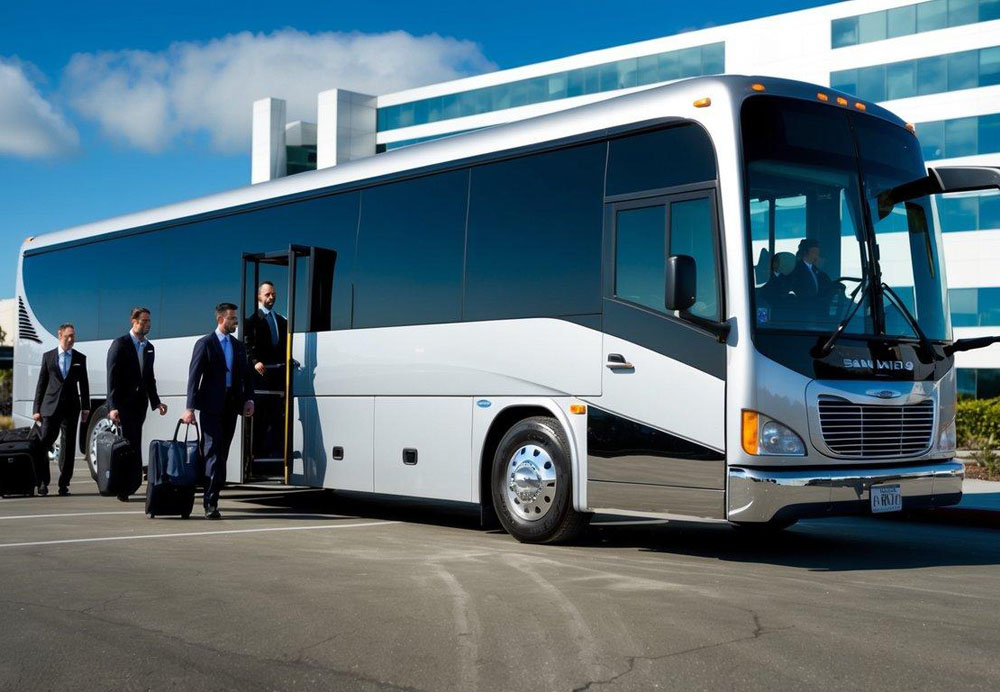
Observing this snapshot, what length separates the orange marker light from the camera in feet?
26.5

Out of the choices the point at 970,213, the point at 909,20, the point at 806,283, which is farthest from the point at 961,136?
the point at 806,283

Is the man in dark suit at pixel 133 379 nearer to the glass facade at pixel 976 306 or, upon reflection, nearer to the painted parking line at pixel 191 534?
the painted parking line at pixel 191 534

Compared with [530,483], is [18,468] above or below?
below

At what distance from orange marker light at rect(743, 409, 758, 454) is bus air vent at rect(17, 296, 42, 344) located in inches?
498

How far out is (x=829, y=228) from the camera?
8.67 meters

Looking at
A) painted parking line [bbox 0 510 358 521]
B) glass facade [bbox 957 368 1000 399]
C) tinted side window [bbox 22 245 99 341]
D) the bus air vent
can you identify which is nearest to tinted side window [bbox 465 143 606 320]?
painted parking line [bbox 0 510 358 521]

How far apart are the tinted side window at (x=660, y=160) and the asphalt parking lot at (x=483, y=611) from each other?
2.91m

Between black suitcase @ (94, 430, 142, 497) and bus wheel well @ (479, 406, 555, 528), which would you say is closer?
bus wheel well @ (479, 406, 555, 528)

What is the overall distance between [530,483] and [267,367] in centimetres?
424

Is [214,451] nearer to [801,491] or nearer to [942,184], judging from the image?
[801,491]

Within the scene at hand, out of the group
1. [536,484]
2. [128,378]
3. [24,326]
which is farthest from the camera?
[24,326]

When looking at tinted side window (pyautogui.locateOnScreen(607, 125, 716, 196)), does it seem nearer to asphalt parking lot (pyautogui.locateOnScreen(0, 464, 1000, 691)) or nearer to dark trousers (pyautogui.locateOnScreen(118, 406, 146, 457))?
asphalt parking lot (pyautogui.locateOnScreen(0, 464, 1000, 691))

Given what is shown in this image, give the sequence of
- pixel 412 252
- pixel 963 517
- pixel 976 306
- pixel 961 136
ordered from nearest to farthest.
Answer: pixel 412 252 → pixel 963 517 → pixel 976 306 → pixel 961 136

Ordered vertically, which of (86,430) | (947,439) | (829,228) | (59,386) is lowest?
(86,430)
